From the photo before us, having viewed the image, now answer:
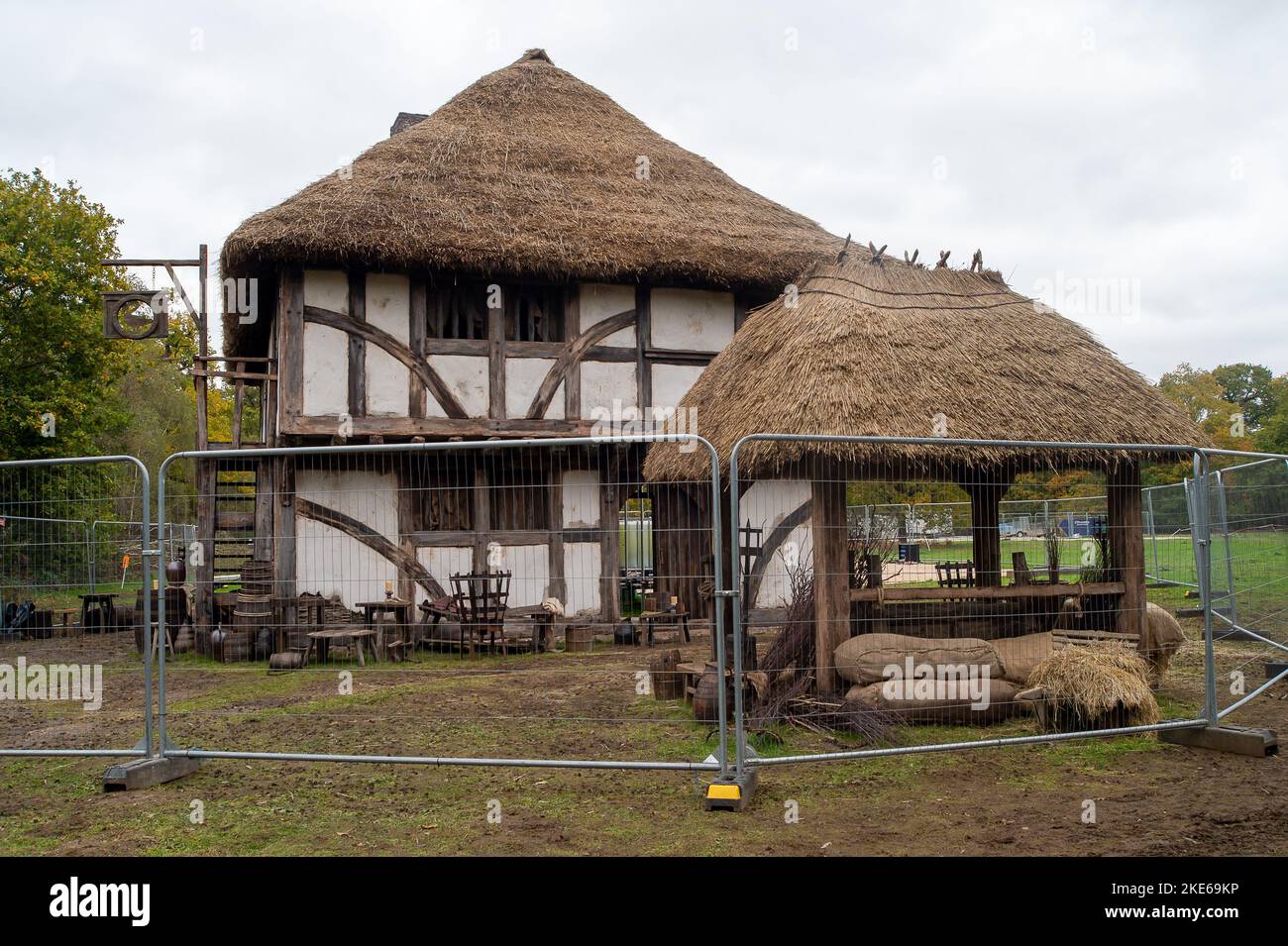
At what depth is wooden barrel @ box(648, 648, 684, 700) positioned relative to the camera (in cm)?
836

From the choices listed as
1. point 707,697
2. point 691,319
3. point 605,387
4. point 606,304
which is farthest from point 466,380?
point 707,697

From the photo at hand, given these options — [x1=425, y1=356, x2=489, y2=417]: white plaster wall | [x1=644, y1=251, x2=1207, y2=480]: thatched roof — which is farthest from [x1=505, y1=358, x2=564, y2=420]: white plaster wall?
[x1=644, y1=251, x2=1207, y2=480]: thatched roof

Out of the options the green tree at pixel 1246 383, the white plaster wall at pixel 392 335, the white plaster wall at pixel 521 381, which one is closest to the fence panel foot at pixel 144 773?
the white plaster wall at pixel 392 335

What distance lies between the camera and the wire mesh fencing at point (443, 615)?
7410mm

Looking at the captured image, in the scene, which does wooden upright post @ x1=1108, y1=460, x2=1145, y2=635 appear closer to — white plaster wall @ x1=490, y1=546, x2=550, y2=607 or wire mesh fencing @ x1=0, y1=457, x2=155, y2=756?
wire mesh fencing @ x1=0, y1=457, x2=155, y2=756

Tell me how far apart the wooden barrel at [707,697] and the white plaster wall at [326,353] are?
26.3 ft

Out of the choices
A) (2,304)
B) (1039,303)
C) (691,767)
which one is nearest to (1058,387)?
(1039,303)

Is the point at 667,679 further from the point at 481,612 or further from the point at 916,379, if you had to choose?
the point at 481,612

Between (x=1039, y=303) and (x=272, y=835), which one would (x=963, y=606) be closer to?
(x=1039, y=303)

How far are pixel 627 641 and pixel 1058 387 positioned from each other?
20.4ft

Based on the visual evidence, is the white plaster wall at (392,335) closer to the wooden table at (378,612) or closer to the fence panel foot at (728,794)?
the wooden table at (378,612)

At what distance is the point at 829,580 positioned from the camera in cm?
753

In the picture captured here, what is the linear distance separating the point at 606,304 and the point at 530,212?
1.72 meters

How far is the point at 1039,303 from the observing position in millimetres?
9781
